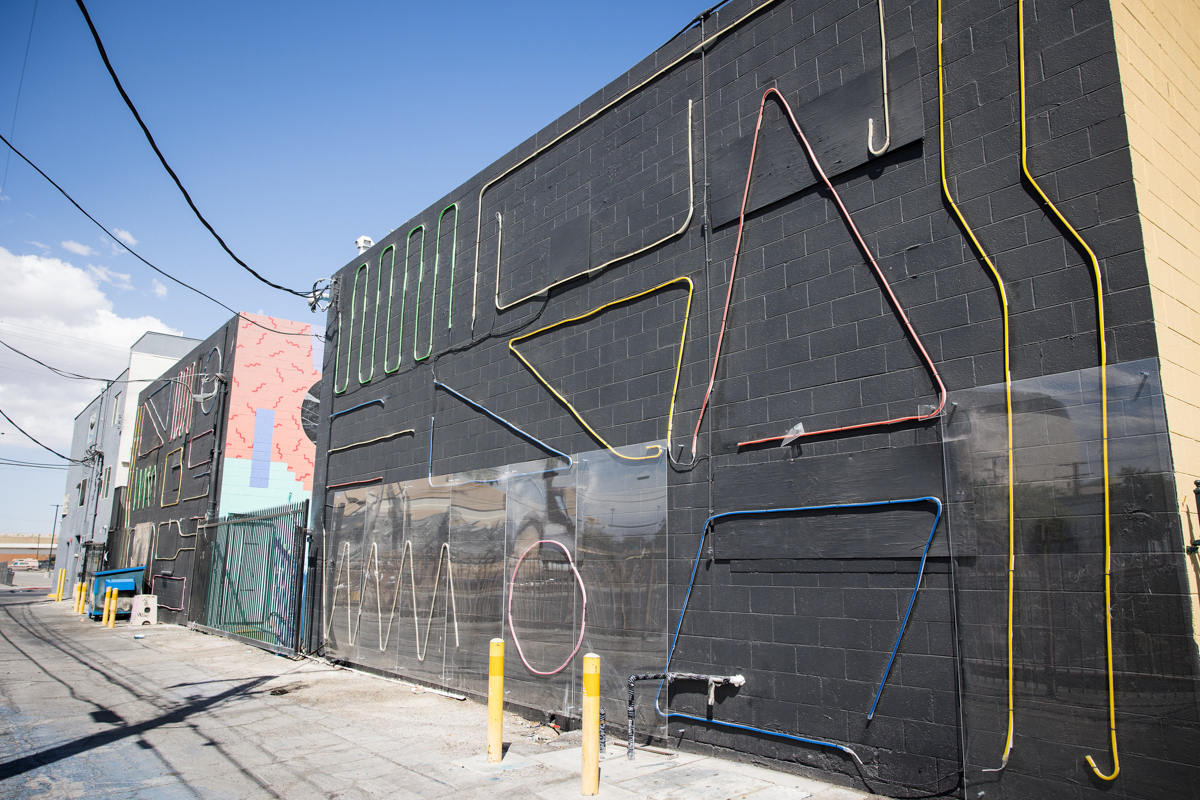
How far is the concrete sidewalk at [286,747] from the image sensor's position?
5.52 meters

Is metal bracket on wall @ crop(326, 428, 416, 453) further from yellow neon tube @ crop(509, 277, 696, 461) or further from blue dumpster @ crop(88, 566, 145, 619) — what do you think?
blue dumpster @ crop(88, 566, 145, 619)

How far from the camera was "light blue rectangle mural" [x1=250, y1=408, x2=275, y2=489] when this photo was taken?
2184cm

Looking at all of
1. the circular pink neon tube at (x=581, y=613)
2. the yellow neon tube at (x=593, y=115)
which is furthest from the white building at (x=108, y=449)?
the circular pink neon tube at (x=581, y=613)

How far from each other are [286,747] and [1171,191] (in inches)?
315

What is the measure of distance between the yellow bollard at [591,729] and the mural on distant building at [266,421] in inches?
705

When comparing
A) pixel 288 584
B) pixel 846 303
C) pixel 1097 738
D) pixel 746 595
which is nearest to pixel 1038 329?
pixel 846 303

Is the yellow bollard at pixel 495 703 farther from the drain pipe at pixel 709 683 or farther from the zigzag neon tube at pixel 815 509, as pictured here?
the zigzag neon tube at pixel 815 509

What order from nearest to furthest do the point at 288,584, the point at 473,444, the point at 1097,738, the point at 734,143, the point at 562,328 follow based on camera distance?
the point at 1097,738 → the point at 734,143 → the point at 562,328 → the point at 473,444 → the point at 288,584

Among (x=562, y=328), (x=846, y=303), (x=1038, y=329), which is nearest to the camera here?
(x=1038, y=329)

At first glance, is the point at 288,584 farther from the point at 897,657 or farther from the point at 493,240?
the point at 897,657

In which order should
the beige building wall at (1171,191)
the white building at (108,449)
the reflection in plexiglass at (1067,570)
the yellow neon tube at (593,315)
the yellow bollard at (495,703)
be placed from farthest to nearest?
the white building at (108,449) < the yellow neon tube at (593,315) < the yellow bollard at (495,703) < the beige building wall at (1171,191) < the reflection in plexiglass at (1067,570)

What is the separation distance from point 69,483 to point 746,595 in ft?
155

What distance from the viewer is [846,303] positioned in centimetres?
596

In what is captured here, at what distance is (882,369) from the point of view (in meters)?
5.65
